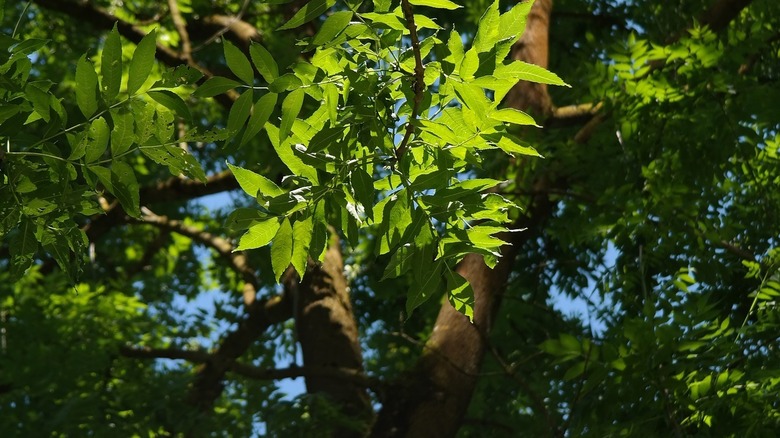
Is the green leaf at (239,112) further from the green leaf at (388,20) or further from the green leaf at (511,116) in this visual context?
the green leaf at (511,116)

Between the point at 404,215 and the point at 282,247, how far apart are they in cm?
25

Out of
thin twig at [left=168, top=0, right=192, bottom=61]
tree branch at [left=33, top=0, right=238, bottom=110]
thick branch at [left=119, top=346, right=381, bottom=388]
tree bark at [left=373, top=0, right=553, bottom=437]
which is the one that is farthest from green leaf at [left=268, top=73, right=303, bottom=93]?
thin twig at [left=168, top=0, right=192, bottom=61]

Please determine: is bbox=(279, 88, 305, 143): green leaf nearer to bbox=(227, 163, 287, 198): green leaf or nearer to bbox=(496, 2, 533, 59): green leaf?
bbox=(227, 163, 287, 198): green leaf

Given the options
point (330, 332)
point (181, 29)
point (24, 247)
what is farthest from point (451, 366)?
point (24, 247)

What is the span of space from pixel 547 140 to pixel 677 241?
3.25ft

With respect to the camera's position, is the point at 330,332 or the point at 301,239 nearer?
the point at 301,239

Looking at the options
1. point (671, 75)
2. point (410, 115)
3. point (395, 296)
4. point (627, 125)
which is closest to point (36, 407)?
point (395, 296)

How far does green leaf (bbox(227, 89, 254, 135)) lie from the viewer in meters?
1.88

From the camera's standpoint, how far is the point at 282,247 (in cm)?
205

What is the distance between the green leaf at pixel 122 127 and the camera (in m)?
1.91

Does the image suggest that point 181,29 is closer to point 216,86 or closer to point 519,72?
point 216,86

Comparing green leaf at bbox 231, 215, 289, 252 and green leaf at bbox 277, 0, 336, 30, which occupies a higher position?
green leaf at bbox 277, 0, 336, 30

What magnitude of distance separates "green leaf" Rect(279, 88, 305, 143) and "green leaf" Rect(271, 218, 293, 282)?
0.21 m

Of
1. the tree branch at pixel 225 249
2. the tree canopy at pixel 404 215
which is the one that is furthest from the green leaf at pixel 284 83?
the tree branch at pixel 225 249
